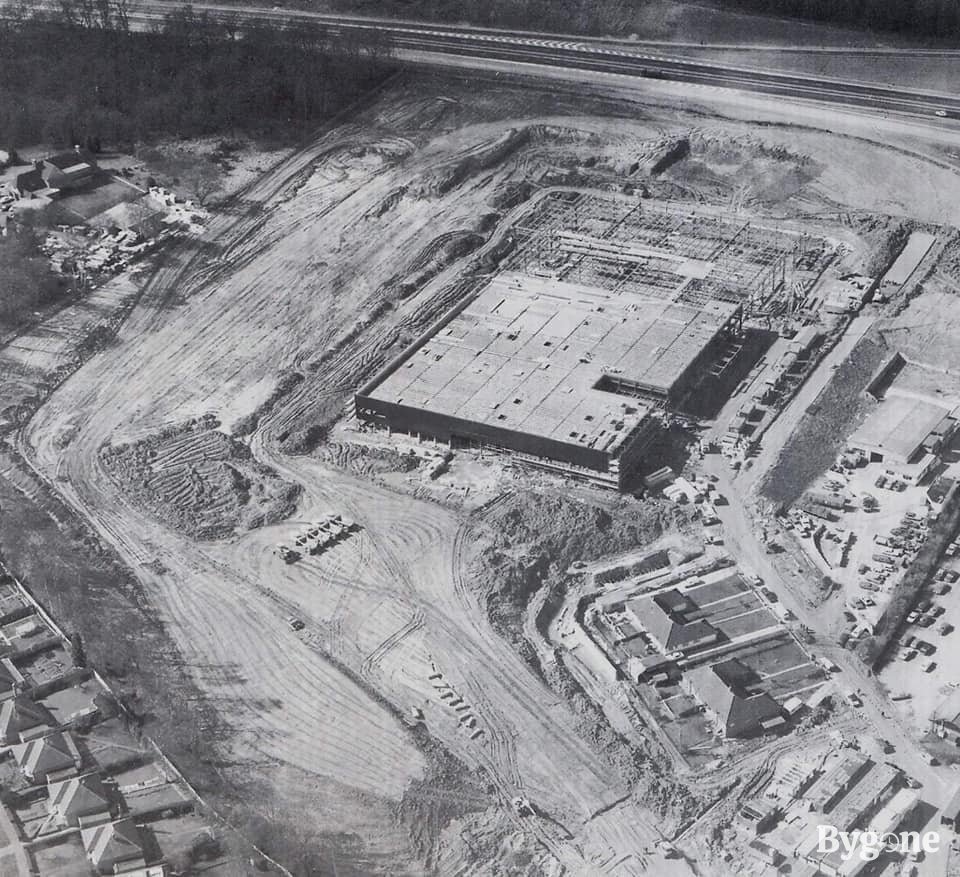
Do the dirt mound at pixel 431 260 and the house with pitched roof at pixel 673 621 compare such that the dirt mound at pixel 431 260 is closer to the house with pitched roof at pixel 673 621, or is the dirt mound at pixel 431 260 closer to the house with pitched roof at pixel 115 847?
the house with pitched roof at pixel 673 621

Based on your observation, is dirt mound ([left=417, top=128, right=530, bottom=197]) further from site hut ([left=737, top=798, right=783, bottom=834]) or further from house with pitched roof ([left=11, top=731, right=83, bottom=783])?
site hut ([left=737, top=798, right=783, bottom=834])

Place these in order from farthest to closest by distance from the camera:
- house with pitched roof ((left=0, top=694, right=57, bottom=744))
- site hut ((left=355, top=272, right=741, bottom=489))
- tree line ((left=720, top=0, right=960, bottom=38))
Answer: tree line ((left=720, top=0, right=960, bottom=38)) → site hut ((left=355, top=272, right=741, bottom=489)) → house with pitched roof ((left=0, top=694, right=57, bottom=744))

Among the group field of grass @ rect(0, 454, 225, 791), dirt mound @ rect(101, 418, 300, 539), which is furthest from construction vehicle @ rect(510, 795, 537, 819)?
dirt mound @ rect(101, 418, 300, 539)

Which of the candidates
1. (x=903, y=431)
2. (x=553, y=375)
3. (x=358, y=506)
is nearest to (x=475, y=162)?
(x=553, y=375)

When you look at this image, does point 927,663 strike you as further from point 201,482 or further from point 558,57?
point 558,57

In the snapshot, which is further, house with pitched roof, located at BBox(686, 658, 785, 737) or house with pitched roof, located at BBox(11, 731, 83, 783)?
house with pitched roof, located at BBox(686, 658, 785, 737)

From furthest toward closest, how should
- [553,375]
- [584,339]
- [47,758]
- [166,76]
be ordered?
[166,76]
[584,339]
[553,375]
[47,758]
